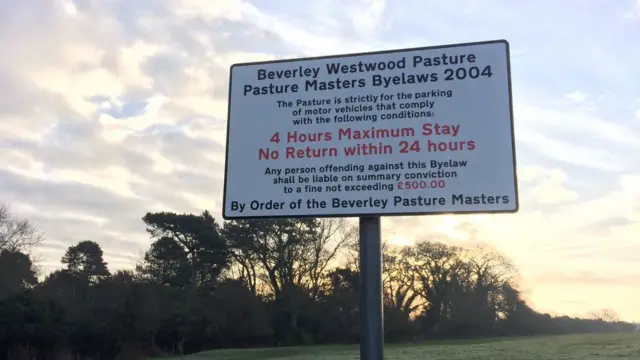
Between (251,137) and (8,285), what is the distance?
52778mm

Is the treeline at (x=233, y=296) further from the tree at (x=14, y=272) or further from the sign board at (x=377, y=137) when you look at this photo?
the sign board at (x=377, y=137)

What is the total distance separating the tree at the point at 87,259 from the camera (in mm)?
70250

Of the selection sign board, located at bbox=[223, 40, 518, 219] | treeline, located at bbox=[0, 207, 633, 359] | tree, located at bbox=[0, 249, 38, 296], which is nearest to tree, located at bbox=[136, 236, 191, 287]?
treeline, located at bbox=[0, 207, 633, 359]

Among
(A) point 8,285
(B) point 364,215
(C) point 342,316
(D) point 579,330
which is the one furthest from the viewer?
(D) point 579,330

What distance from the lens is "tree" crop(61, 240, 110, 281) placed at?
230ft

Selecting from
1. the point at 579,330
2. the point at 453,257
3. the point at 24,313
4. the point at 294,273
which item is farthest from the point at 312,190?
the point at 579,330

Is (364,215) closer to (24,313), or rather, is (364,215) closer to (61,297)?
(24,313)

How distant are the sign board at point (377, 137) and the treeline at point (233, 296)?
43.0 metres

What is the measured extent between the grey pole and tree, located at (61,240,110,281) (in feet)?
224

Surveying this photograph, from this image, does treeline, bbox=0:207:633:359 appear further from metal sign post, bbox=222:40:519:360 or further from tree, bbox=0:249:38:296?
metal sign post, bbox=222:40:519:360

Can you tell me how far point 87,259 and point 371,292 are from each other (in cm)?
7136

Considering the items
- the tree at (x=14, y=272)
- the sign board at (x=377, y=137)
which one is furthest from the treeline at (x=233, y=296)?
the sign board at (x=377, y=137)

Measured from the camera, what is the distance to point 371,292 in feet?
21.4

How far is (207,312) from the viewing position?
5412cm
